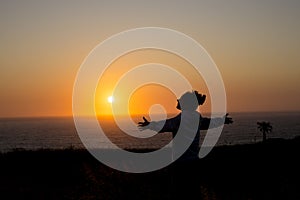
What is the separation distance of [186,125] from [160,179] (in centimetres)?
911

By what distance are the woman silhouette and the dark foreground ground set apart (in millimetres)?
326

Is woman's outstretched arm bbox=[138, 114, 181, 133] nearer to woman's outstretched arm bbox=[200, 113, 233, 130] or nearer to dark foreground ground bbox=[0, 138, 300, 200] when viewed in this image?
woman's outstretched arm bbox=[200, 113, 233, 130]

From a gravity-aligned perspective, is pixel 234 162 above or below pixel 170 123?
below

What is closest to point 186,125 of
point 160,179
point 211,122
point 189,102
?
point 189,102

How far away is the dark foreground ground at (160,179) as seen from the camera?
11.4 meters

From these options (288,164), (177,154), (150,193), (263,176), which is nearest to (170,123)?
(177,154)

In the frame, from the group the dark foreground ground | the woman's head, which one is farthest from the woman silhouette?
the dark foreground ground

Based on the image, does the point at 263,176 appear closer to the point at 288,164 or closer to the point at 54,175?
the point at 288,164

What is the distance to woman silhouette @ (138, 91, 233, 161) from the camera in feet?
27.7

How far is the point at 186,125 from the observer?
8.49 m

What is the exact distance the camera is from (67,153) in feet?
88.7

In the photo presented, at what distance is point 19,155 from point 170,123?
18.4 meters

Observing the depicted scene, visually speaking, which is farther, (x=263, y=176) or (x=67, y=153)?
(x=67, y=153)

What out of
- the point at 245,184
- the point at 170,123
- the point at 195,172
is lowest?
the point at 245,184
